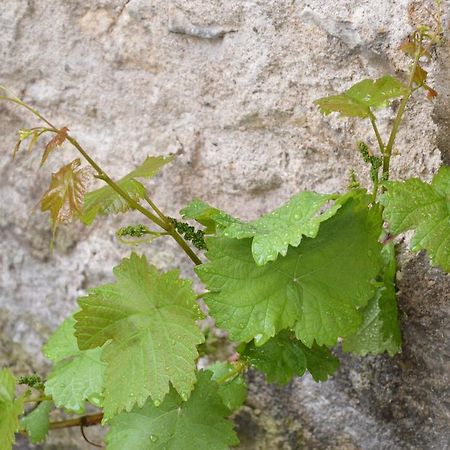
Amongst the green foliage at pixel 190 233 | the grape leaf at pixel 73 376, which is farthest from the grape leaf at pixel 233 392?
the green foliage at pixel 190 233

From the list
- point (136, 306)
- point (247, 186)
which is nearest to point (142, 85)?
point (247, 186)

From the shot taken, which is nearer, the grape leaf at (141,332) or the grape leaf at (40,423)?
the grape leaf at (141,332)

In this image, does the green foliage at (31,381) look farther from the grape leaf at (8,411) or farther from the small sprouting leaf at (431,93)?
the small sprouting leaf at (431,93)

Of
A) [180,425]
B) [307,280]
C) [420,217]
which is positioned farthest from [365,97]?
[180,425]

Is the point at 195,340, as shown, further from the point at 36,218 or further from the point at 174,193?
the point at 36,218

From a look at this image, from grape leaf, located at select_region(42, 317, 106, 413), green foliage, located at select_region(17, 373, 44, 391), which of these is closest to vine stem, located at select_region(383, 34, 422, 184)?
grape leaf, located at select_region(42, 317, 106, 413)

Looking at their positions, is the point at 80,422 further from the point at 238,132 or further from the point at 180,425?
the point at 238,132
